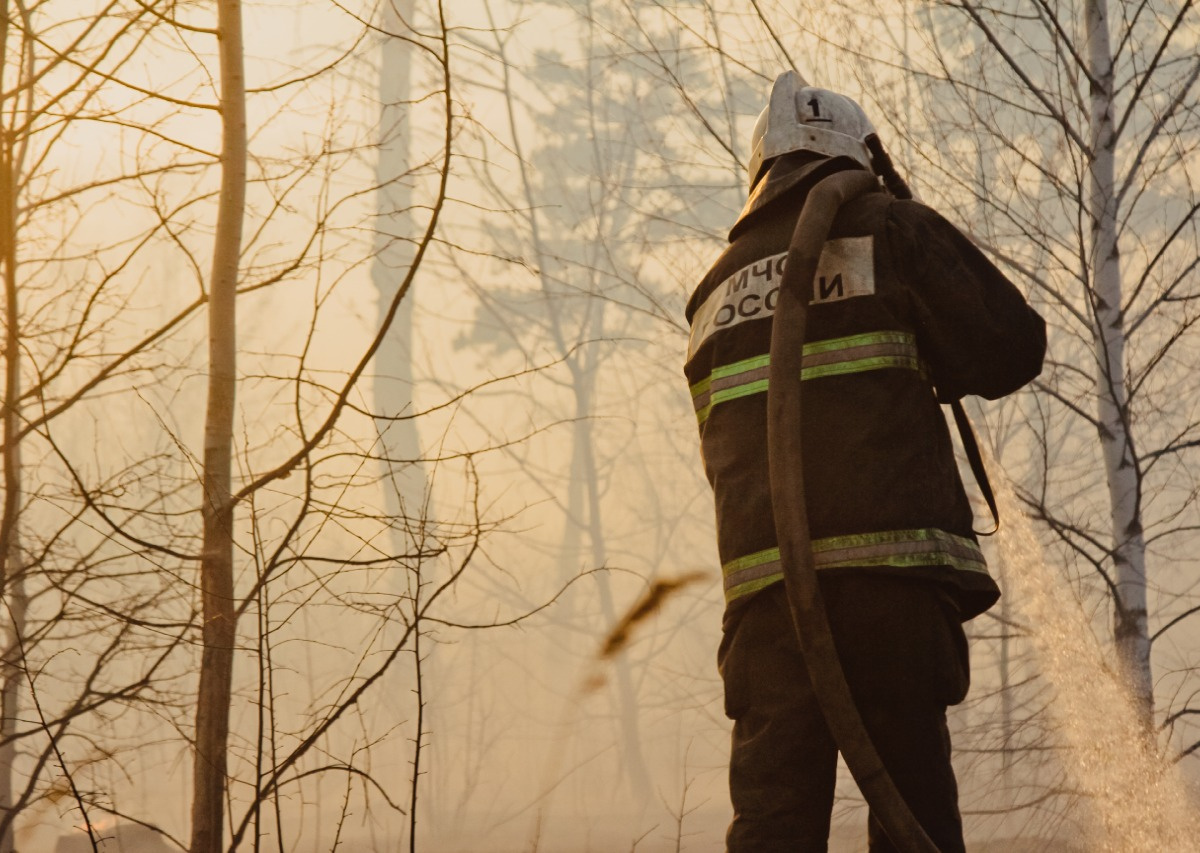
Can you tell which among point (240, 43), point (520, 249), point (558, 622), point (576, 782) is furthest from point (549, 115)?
point (240, 43)

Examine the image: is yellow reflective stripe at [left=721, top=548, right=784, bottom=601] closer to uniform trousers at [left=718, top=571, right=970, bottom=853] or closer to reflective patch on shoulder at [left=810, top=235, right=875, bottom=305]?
uniform trousers at [left=718, top=571, right=970, bottom=853]

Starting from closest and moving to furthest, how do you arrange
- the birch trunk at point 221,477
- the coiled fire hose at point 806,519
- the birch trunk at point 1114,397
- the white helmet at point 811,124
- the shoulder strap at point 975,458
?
the coiled fire hose at point 806,519 < the shoulder strap at point 975,458 < the white helmet at point 811,124 < the birch trunk at point 221,477 < the birch trunk at point 1114,397

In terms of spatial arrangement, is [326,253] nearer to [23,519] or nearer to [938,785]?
[23,519]

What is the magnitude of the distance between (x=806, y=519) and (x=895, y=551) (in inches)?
5.7

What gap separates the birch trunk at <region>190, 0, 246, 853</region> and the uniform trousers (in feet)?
4.55

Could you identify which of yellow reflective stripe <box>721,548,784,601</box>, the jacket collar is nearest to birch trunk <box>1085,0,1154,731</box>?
the jacket collar

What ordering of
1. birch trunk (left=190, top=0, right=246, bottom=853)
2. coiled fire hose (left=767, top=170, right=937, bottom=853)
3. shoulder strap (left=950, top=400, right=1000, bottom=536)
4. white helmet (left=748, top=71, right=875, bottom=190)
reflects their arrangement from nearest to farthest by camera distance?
coiled fire hose (left=767, top=170, right=937, bottom=853) → shoulder strap (left=950, top=400, right=1000, bottom=536) → white helmet (left=748, top=71, right=875, bottom=190) → birch trunk (left=190, top=0, right=246, bottom=853)

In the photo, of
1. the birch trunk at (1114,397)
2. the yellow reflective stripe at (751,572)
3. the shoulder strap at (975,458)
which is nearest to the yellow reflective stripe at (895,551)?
the yellow reflective stripe at (751,572)

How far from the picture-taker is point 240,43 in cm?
307

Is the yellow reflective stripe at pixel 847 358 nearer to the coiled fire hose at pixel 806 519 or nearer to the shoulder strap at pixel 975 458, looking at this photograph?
the coiled fire hose at pixel 806 519

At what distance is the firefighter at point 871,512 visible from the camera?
5.90ft

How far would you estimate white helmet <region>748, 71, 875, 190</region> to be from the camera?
214 centimetres

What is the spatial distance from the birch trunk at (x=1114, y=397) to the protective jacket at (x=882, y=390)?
6.52 feet

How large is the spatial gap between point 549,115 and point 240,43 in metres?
4.99
